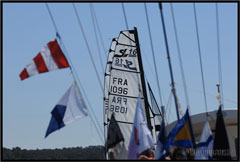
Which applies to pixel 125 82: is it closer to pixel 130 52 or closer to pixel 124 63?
pixel 124 63

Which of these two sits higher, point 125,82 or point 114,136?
point 125,82

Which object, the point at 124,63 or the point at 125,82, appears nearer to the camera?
the point at 125,82

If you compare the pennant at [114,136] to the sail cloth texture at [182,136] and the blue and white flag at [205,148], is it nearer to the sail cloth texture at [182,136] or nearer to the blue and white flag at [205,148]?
the sail cloth texture at [182,136]

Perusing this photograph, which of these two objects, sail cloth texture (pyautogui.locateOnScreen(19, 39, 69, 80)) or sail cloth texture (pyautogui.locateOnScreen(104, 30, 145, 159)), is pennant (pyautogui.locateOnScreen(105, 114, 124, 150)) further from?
sail cloth texture (pyautogui.locateOnScreen(104, 30, 145, 159))

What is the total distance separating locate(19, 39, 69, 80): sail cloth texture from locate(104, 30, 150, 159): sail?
11.3 metres

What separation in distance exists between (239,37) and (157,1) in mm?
2742

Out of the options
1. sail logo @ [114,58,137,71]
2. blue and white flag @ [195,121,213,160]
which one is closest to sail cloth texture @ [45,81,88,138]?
blue and white flag @ [195,121,213,160]

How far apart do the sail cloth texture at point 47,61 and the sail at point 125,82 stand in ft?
37.0

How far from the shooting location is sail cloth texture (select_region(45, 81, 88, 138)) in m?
14.8

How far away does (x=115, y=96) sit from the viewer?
1071 inches

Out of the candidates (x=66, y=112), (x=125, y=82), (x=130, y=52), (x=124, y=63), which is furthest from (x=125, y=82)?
(x=66, y=112)

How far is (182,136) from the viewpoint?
14.9m

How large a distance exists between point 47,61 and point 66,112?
1.48 m

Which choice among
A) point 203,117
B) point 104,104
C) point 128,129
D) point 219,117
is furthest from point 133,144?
point 104,104
